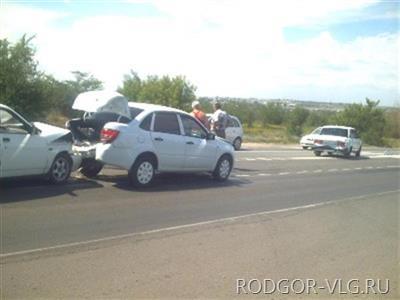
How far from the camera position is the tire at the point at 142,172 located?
38.4ft

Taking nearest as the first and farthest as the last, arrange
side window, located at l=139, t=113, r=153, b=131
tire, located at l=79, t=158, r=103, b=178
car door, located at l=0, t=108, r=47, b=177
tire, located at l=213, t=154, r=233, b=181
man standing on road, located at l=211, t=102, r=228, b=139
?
car door, located at l=0, t=108, r=47, b=177 < side window, located at l=139, t=113, r=153, b=131 < tire, located at l=79, t=158, r=103, b=178 < tire, located at l=213, t=154, r=233, b=181 < man standing on road, located at l=211, t=102, r=228, b=139

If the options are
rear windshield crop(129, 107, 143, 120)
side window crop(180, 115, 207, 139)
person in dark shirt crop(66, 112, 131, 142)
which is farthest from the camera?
side window crop(180, 115, 207, 139)

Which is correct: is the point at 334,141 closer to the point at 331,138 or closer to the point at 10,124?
the point at 331,138

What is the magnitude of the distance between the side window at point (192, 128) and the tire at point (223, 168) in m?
0.87

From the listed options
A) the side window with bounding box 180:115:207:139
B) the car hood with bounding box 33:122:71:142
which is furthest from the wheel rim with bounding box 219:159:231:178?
the car hood with bounding box 33:122:71:142

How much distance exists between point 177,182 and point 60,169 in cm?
293

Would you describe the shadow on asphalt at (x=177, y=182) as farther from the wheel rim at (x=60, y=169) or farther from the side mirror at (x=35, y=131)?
the side mirror at (x=35, y=131)

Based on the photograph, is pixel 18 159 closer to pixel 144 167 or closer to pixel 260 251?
pixel 144 167

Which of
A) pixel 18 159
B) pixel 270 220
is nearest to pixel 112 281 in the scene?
pixel 270 220

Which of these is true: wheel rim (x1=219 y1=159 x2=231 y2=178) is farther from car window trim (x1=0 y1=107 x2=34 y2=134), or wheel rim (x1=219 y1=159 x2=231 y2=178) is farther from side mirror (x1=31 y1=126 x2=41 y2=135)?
car window trim (x1=0 y1=107 x2=34 y2=134)

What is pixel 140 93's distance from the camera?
48344 mm

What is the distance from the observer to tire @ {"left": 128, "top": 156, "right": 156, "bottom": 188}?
11.7 metres

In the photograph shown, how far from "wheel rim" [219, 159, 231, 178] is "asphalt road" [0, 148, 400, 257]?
24 cm

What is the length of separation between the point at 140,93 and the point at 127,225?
40.5 metres
